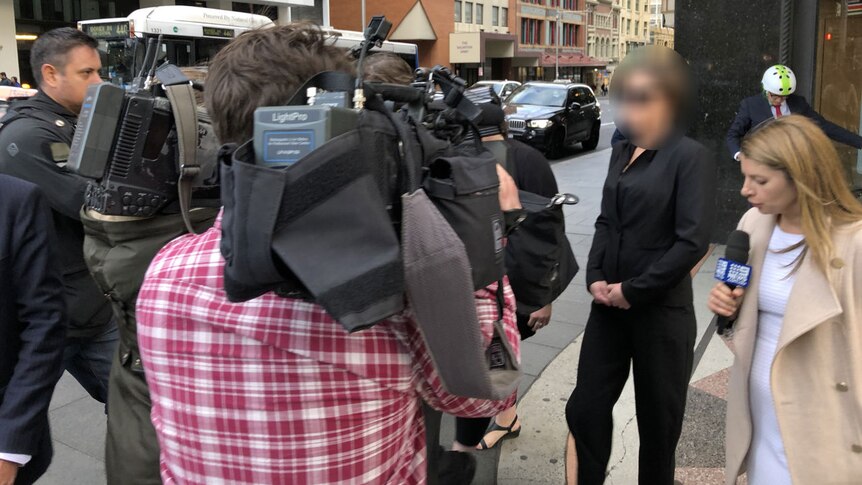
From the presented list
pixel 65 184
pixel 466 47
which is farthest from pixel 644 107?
pixel 466 47

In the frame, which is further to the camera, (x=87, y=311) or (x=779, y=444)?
(x=87, y=311)

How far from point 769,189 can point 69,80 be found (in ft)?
10.3

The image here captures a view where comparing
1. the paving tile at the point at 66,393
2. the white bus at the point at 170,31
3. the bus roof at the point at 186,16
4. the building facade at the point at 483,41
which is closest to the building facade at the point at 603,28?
the building facade at the point at 483,41

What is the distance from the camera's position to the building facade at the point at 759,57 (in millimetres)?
6973

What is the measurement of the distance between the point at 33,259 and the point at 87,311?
901 mm

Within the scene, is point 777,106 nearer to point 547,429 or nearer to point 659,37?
point 659,37

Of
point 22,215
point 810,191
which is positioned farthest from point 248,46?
point 810,191

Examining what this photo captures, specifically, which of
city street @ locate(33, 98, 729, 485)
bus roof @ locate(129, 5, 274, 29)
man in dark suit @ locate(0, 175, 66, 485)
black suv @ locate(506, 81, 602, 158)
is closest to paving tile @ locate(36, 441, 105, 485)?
city street @ locate(33, 98, 729, 485)

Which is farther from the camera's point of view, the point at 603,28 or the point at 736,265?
the point at 603,28

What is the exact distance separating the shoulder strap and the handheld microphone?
1.70 metres

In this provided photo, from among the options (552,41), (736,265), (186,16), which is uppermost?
(552,41)

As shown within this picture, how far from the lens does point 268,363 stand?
1309mm

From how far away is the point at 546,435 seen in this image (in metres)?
3.97

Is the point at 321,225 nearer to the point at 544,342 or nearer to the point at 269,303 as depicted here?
the point at 269,303
